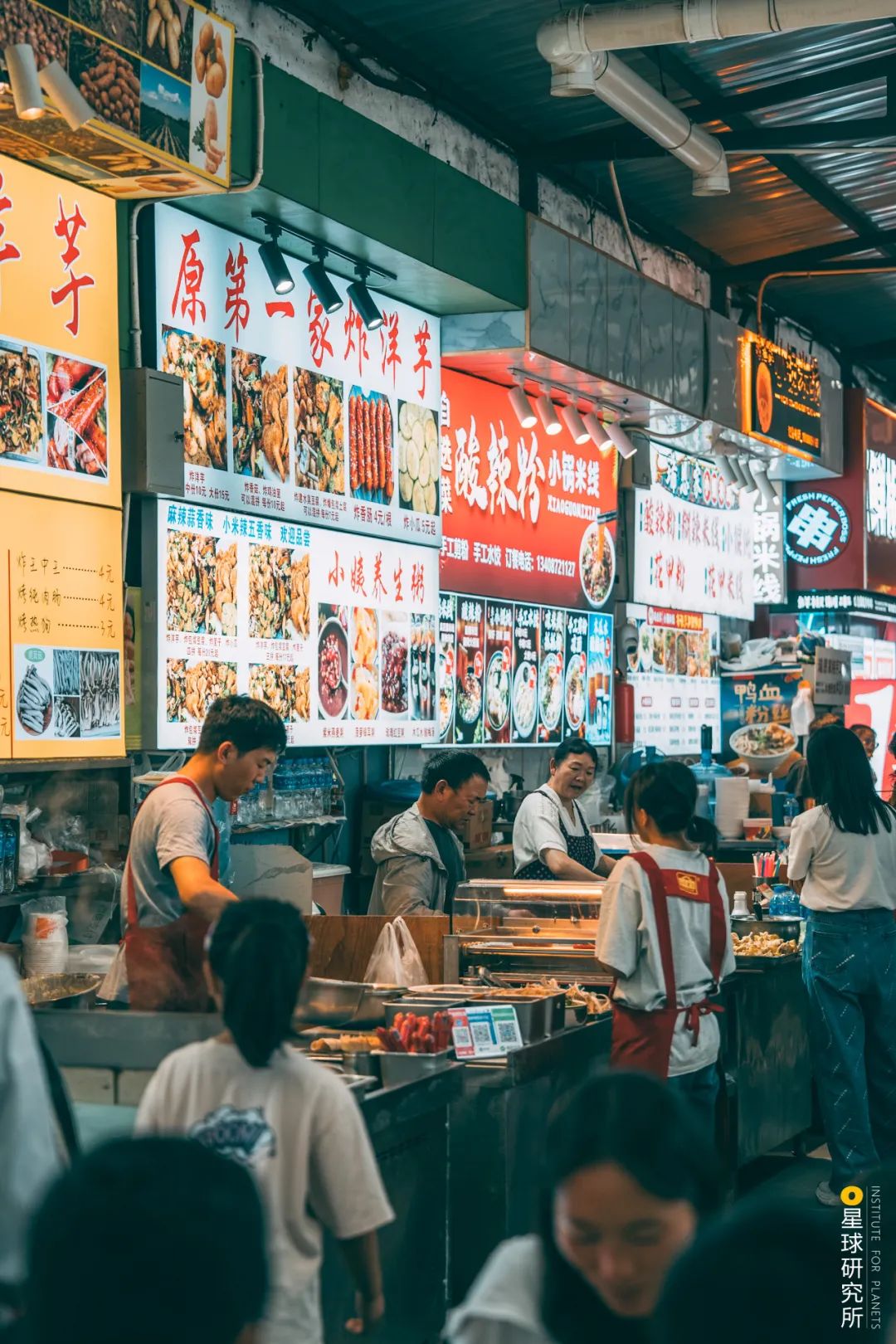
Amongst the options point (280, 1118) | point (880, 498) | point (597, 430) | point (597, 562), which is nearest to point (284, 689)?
point (597, 430)

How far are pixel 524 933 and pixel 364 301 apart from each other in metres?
3.42

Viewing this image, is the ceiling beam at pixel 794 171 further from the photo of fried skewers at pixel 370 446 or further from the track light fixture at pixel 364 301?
the photo of fried skewers at pixel 370 446

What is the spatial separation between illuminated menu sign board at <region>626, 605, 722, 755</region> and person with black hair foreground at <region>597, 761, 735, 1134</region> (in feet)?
22.3

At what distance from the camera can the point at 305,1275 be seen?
285 cm

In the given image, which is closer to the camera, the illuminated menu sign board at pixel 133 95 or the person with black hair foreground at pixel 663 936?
the person with black hair foreground at pixel 663 936

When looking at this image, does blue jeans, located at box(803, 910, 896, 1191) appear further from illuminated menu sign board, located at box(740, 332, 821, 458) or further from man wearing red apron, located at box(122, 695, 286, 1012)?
illuminated menu sign board, located at box(740, 332, 821, 458)

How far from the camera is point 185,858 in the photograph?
451 cm

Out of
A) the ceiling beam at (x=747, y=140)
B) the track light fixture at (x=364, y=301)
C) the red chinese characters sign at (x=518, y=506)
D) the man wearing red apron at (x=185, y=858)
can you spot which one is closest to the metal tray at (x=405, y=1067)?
the man wearing red apron at (x=185, y=858)

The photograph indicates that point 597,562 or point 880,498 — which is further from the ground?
point 880,498

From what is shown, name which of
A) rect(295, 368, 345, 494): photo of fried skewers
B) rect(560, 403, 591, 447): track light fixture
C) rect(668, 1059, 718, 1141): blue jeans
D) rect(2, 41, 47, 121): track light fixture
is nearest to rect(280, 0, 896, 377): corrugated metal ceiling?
rect(560, 403, 591, 447): track light fixture

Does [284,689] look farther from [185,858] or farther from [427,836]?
[185,858]

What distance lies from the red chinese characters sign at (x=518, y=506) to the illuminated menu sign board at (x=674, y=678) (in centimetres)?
75

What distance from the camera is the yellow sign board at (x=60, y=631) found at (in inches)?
231

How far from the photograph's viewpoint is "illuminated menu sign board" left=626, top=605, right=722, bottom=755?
12.3 metres
